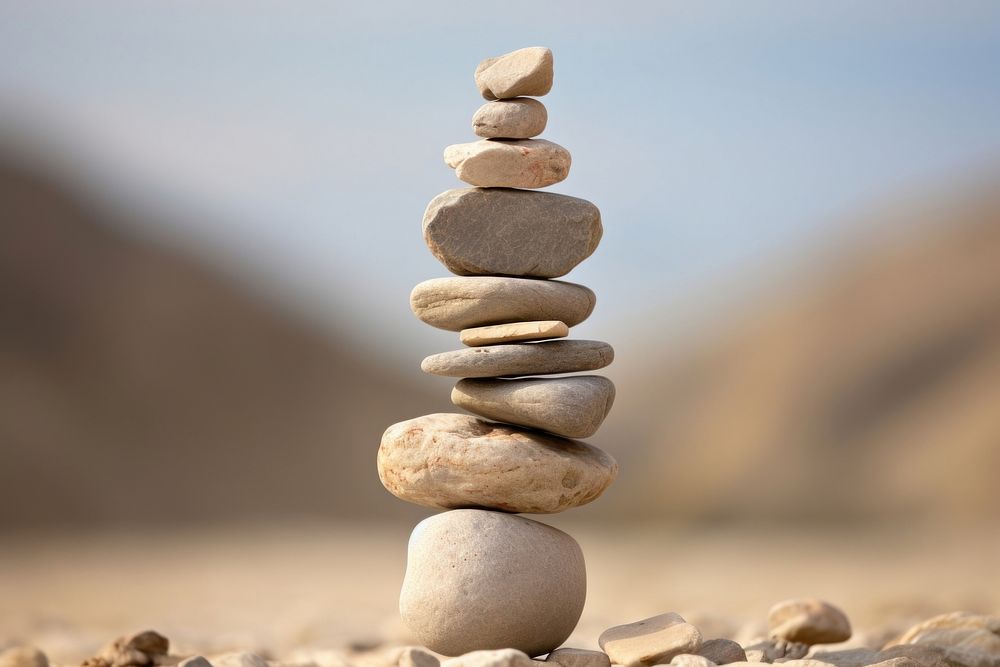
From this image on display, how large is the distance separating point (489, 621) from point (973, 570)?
42.4 ft

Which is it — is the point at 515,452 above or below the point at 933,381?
below

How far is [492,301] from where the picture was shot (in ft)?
22.9

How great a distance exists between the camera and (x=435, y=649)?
6.81 metres

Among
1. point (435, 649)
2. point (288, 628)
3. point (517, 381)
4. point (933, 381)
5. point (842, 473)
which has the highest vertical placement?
point (933, 381)

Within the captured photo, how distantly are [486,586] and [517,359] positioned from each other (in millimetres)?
1462


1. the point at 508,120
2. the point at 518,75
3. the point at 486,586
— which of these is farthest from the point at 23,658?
the point at 518,75

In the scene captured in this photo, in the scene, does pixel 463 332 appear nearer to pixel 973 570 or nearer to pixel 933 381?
pixel 973 570

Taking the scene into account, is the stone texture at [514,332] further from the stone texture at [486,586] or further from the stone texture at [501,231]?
the stone texture at [486,586]

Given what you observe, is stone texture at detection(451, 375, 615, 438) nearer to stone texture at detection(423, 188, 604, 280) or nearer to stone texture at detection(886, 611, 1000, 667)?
stone texture at detection(423, 188, 604, 280)

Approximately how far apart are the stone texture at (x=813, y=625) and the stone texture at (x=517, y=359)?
8.84 ft

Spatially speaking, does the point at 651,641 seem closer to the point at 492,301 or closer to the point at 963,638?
the point at 492,301

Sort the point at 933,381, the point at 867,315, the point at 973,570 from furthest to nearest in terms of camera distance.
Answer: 1. the point at 867,315
2. the point at 933,381
3. the point at 973,570

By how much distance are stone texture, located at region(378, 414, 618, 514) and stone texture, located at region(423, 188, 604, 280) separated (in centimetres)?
109

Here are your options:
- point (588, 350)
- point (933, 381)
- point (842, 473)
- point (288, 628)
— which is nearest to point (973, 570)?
point (842, 473)
